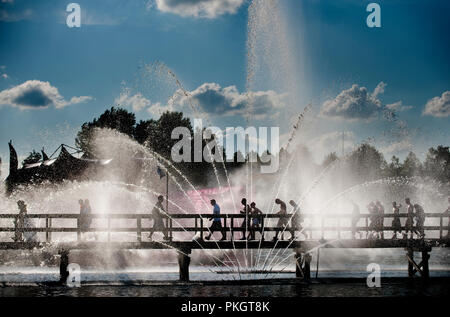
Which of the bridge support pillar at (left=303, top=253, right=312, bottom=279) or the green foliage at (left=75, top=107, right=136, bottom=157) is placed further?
the green foliage at (left=75, top=107, right=136, bottom=157)

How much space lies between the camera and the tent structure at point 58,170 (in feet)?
188

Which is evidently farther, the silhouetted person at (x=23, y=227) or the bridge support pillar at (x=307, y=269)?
the silhouetted person at (x=23, y=227)

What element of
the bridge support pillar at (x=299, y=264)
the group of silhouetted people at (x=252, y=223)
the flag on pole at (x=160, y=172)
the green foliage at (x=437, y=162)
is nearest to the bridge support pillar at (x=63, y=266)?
the group of silhouetted people at (x=252, y=223)

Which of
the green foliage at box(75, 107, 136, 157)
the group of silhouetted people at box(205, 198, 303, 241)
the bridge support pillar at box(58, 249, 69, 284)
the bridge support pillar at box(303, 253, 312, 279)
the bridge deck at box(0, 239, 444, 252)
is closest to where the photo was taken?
the bridge deck at box(0, 239, 444, 252)

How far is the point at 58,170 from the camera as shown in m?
57.1

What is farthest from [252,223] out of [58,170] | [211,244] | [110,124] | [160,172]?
[110,124]

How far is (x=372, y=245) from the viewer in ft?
69.4

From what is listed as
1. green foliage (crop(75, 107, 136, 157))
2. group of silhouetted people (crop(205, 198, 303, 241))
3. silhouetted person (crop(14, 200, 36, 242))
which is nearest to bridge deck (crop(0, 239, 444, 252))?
group of silhouetted people (crop(205, 198, 303, 241))

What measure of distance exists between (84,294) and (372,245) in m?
11.3

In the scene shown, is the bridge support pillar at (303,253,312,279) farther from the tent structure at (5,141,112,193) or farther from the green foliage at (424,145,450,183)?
the green foliage at (424,145,450,183)

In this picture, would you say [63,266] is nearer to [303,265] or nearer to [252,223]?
[252,223]

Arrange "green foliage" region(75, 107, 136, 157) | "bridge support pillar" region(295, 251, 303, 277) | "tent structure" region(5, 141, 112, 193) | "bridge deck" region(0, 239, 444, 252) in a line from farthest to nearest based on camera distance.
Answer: "green foliage" region(75, 107, 136, 157)
"tent structure" region(5, 141, 112, 193)
"bridge support pillar" region(295, 251, 303, 277)
"bridge deck" region(0, 239, 444, 252)

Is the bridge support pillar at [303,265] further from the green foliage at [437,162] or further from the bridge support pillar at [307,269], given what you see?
the green foliage at [437,162]

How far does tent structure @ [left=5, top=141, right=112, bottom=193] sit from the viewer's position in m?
57.3
